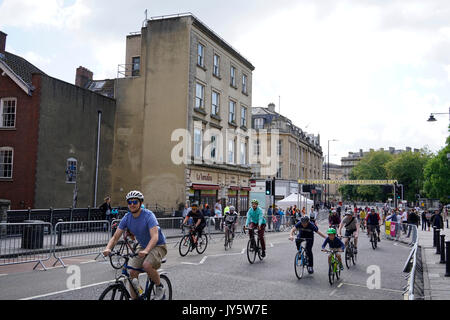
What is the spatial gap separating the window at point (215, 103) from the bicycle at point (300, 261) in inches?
977

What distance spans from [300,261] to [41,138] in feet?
63.3

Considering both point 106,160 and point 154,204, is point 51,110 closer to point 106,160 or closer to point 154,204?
point 106,160

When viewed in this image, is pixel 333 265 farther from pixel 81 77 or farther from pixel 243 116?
pixel 243 116

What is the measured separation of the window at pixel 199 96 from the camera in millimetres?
31789

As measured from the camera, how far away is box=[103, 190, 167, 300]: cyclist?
6027 millimetres

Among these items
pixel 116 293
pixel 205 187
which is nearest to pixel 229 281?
pixel 116 293

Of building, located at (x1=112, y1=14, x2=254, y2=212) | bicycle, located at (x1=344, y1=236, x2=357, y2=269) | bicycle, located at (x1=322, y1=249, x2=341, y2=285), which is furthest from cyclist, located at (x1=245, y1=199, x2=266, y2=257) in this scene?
building, located at (x1=112, y1=14, x2=254, y2=212)

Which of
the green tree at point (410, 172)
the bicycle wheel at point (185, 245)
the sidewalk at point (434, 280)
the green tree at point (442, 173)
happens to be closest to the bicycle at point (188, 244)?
the bicycle wheel at point (185, 245)

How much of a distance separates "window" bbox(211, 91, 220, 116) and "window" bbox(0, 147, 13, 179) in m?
15.0

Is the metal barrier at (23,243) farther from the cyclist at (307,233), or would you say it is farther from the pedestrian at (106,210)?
the pedestrian at (106,210)

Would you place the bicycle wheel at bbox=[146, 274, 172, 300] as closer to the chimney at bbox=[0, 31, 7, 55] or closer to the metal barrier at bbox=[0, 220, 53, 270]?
the metal barrier at bbox=[0, 220, 53, 270]

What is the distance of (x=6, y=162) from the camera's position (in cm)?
2528
